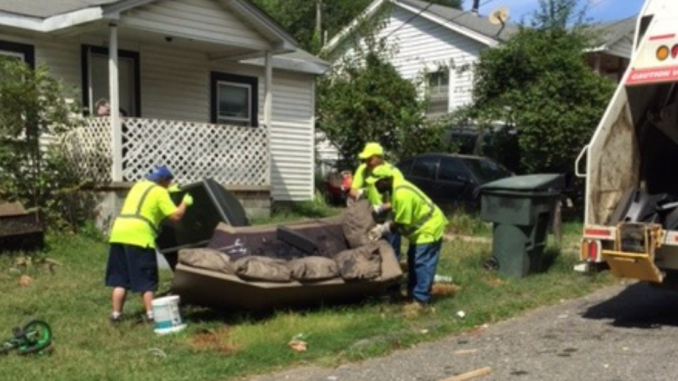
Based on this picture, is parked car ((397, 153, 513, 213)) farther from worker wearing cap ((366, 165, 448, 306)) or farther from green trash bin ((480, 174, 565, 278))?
worker wearing cap ((366, 165, 448, 306))

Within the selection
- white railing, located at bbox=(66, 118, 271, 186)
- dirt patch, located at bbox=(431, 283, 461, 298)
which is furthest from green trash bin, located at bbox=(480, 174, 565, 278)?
white railing, located at bbox=(66, 118, 271, 186)

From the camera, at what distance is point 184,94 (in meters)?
15.5

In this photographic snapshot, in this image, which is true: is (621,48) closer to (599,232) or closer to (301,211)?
(301,211)

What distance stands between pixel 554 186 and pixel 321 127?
10.7m

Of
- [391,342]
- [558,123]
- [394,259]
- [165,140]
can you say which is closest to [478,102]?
[558,123]

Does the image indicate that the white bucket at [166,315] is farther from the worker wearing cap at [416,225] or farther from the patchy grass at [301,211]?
the patchy grass at [301,211]

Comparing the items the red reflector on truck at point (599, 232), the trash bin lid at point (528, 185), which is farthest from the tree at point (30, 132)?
the red reflector on truck at point (599, 232)

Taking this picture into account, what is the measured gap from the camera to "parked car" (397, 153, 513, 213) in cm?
1492

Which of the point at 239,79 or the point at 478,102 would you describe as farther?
the point at 478,102

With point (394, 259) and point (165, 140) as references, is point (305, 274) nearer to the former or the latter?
point (394, 259)

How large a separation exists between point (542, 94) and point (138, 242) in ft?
36.3

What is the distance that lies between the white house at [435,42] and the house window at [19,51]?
1086 cm

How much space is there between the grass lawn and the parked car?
4.94 m

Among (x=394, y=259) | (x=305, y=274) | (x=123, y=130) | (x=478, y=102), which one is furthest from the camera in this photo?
(x=478, y=102)
